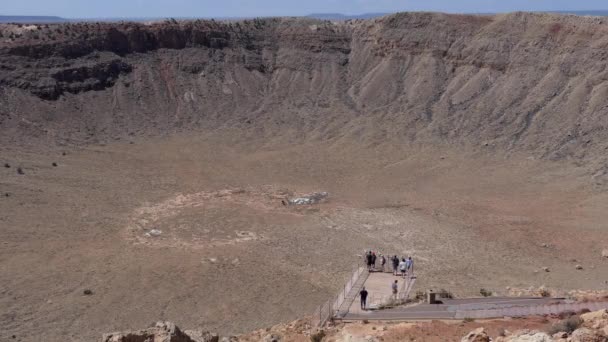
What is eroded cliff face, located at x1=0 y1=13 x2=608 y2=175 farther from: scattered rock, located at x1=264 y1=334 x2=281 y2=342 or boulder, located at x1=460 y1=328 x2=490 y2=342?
boulder, located at x1=460 y1=328 x2=490 y2=342

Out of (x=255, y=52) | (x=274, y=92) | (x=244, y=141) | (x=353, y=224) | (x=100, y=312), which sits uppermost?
(x=255, y=52)

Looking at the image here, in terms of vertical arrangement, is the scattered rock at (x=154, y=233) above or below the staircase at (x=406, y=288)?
Result: above

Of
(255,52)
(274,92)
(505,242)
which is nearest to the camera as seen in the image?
(505,242)

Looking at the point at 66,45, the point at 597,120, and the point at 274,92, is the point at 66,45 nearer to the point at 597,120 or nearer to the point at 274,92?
the point at 274,92

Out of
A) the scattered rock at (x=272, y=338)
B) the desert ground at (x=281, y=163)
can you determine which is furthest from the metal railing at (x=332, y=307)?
the desert ground at (x=281, y=163)

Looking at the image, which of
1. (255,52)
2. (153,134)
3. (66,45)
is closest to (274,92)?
(255,52)

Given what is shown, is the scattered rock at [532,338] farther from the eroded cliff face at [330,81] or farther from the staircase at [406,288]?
the eroded cliff face at [330,81]

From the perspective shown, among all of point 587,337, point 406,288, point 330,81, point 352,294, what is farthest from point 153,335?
point 330,81
